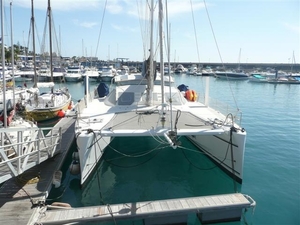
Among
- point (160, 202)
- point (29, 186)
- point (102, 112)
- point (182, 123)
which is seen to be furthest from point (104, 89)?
point (160, 202)

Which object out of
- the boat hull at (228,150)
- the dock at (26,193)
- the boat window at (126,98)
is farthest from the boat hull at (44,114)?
the boat hull at (228,150)

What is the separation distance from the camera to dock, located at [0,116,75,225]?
6.27 metres

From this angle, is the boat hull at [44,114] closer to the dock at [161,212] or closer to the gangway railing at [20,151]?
the gangway railing at [20,151]

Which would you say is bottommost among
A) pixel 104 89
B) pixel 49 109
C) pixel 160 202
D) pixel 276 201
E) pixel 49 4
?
pixel 276 201

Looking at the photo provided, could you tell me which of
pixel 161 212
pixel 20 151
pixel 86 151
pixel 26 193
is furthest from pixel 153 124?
pixel 26 193

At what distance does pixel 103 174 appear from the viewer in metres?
9.96

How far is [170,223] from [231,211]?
1.76m

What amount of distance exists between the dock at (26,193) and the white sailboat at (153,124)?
1293 millimetres

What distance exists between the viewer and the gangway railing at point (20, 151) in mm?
6555

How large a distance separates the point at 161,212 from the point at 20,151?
422cm

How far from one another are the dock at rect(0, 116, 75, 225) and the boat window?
12.3 feet

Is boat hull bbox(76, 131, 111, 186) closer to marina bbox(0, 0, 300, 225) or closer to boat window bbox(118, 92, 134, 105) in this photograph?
marina bbox(0, 0, 300, 225)

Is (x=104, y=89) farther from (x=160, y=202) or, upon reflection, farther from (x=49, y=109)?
(x=160, y=202)

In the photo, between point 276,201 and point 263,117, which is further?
point 263,117
